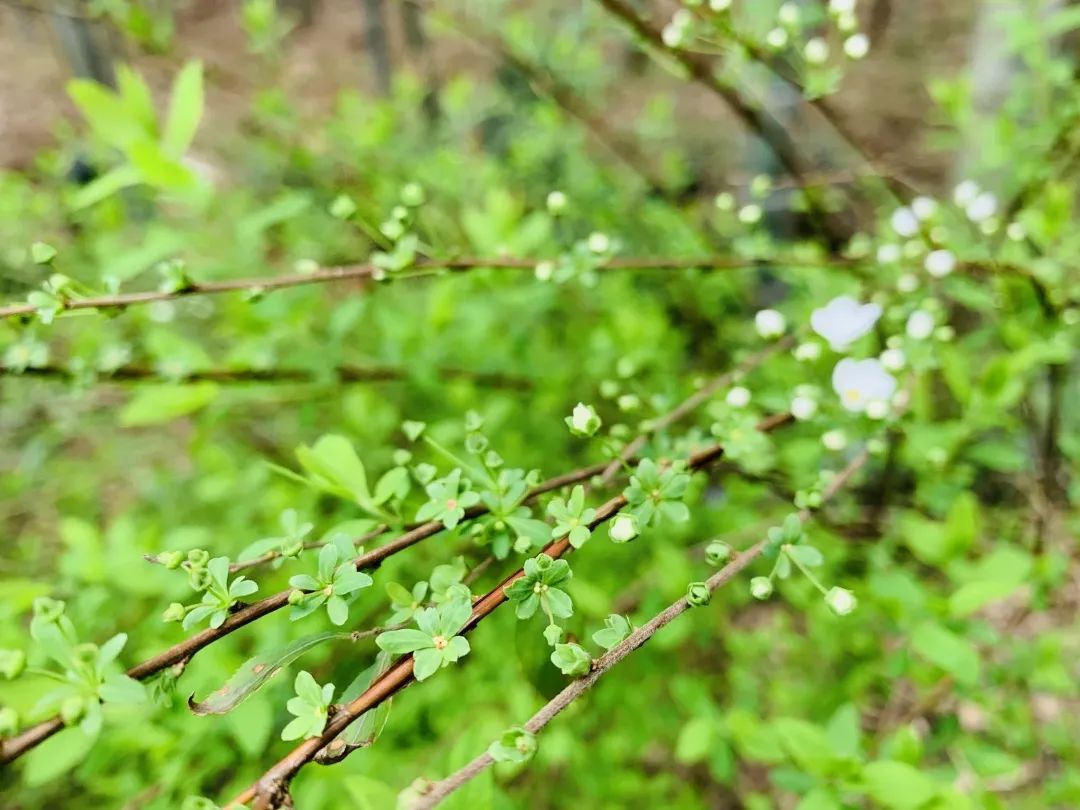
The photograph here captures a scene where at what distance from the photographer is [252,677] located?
19.1 inches

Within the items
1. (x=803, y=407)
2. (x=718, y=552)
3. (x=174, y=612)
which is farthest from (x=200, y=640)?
(x=803, y=407)

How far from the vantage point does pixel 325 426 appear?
1456 mm

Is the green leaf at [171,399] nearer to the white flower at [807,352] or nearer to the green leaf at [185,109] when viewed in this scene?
the green leaf at [185,109]

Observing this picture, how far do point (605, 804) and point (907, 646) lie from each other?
23.1 inches

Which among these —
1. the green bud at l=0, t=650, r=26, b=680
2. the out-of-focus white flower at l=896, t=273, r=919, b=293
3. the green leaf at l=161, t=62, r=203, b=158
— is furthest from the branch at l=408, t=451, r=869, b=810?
the green leaf at l=161, t=62, r=203, b=158

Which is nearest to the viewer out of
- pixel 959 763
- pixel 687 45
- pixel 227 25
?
pixel 687 45

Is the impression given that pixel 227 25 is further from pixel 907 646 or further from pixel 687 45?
pixel 907 646

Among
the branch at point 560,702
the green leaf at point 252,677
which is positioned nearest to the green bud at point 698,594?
the branch at point 560,702

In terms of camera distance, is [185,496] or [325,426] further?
[185,496]

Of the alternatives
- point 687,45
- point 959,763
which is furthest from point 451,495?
point 959,763

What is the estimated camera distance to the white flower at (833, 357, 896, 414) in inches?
30.6

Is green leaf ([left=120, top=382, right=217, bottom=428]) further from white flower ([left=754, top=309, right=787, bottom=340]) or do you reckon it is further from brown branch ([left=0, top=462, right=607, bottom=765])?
white flower ([left=754, top=309, right=787, bottom=340])

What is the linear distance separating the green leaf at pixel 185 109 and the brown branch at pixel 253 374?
26 centimetres

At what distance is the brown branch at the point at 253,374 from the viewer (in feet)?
2.92
